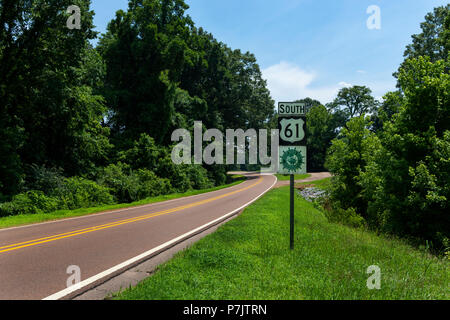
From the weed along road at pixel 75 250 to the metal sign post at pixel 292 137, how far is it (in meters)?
3.70

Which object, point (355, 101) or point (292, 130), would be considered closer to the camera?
point (292, 130)

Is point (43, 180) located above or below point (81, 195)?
above

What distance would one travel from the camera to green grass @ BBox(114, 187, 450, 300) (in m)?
3.88

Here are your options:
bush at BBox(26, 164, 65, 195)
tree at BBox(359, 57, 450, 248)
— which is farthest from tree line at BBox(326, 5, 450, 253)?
bush at BBox(26, 164, 65, 195)

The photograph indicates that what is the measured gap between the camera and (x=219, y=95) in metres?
47.2

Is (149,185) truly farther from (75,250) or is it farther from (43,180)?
(75,250)

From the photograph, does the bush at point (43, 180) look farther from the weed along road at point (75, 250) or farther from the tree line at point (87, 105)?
the weed along road at point (75, 250)

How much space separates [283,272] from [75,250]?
15.9 ft

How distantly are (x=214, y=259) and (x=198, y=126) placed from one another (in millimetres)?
29850

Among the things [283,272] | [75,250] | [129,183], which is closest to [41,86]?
[129,183]

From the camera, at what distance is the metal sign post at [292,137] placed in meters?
6.18

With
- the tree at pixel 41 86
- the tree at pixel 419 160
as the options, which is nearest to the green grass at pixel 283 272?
the tree at pixel 419 160

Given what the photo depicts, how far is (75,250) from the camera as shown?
6.14 meters
